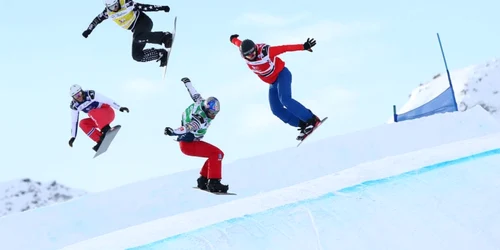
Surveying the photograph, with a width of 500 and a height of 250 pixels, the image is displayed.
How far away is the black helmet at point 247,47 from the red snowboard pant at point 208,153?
3.89ft

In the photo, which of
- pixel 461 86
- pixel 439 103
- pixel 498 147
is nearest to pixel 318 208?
pixel 498 147

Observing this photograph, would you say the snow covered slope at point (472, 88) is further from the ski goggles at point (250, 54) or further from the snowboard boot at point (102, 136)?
the ski goggles at point (250, 54)

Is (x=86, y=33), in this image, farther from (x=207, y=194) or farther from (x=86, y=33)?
(x=207, y=194)

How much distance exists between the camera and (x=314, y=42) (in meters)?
A: 9.01

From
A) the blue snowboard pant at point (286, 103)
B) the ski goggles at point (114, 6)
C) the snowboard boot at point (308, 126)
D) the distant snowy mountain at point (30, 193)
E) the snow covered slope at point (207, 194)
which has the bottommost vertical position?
the distant snowy mountain at point (30, 193)

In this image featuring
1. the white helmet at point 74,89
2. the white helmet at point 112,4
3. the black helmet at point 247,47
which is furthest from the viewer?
the white helmet at point 74,89

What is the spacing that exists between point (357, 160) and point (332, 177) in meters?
4.42

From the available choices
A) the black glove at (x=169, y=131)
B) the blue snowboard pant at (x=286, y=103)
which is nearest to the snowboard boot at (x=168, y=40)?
the blue snowboard pant at (x=286, y=103)

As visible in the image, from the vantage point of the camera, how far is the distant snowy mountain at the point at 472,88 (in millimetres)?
40312

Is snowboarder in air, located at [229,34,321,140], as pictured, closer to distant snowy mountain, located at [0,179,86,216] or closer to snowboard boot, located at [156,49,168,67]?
snowboard boot, located at [156,49,168,67]

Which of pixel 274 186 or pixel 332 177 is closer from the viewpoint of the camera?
pixel 332 177

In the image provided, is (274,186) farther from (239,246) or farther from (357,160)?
(239,246)

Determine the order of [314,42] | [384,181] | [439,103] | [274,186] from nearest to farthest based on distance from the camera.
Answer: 1. [384,181]
2. [314,42]
3. [274,186]
4. [439,103]

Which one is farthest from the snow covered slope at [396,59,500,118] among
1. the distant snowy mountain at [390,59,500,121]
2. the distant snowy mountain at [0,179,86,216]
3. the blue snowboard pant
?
the blue snowboard pant
